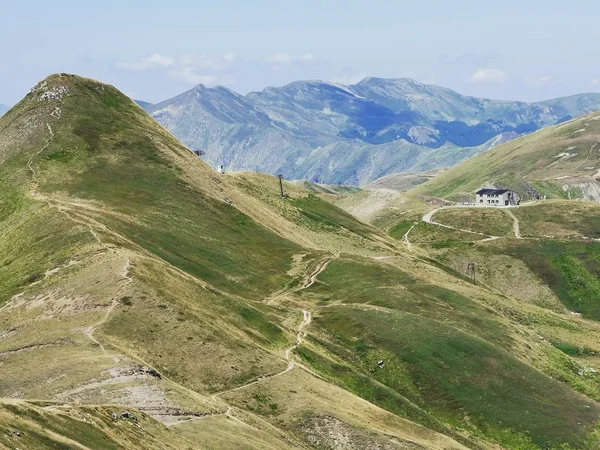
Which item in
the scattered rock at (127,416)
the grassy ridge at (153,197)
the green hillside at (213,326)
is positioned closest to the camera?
the scattered rock at (127,416)

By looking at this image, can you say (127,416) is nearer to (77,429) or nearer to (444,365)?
(77,429)

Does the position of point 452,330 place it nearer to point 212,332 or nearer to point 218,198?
point 212,332

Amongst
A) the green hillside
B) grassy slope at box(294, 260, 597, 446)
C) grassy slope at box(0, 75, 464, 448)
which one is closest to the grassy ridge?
grassy slope at box(0, 75, 464, 448)

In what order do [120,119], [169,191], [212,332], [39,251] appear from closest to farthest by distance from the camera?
[212,332] < [39,251] < [169,191] < [120,119]

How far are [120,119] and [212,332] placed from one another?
109m

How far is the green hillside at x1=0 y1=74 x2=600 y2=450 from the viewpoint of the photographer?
7775cm

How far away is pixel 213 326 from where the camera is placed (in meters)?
100

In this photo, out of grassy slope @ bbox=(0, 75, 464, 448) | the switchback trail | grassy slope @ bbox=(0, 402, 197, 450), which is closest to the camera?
grassy slope @ bbox=(0, 402, 197, 450)

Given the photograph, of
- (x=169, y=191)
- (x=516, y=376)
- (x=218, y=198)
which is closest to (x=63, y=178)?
(x=169, y=191)

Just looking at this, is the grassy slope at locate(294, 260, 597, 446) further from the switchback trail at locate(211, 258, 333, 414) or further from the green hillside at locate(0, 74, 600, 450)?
the switchback trail at locate(211, 258, 333, 414)

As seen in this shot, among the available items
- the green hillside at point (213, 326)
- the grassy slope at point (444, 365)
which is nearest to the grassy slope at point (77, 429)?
the green hillside at point (213, 326)

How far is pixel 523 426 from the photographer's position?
112000mm

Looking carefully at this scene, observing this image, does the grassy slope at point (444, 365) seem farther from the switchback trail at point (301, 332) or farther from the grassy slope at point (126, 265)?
the grassy slope at point (126, 265)

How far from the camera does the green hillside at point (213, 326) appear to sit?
77.8 metres
